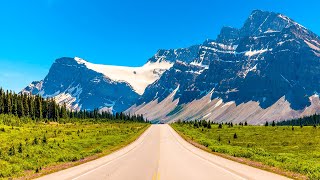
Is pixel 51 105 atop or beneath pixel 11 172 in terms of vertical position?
atop

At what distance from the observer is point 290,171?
28.0 m

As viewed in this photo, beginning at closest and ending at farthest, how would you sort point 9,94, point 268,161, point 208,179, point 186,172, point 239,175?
point 208,179, point 239,175, point 186,172, point 268,161, point 9,94

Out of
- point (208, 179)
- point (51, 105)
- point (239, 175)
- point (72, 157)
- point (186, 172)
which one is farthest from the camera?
point (51, 105)

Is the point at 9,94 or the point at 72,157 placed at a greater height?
the point at 9,94

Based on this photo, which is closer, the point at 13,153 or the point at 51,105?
the point at 13,153

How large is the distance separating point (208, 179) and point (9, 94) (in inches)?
5311

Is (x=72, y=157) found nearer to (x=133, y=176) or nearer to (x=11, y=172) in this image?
(x=11, y=172)

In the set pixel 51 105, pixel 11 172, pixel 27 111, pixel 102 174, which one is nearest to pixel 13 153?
pixel 11 172

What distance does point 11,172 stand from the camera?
28.9 meters

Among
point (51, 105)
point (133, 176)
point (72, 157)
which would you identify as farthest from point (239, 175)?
point (51, 105)

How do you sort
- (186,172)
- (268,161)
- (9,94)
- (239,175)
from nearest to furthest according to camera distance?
(239,175), (186,172), (268,161), (9,94)

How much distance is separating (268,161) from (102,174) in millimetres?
14853

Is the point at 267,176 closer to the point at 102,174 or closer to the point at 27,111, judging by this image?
the point at 102,174

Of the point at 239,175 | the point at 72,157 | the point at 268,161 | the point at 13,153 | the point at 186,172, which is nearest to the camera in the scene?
the point at 239,175
